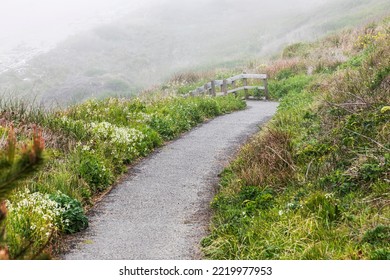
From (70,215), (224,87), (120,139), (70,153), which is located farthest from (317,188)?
(224,87)

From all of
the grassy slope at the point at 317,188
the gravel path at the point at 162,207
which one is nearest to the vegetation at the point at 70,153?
the gravel path at the point at 162,207

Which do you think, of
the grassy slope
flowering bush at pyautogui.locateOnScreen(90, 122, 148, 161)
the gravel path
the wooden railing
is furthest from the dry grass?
the wooden railing

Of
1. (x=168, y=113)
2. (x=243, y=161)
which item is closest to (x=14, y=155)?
(x=243, y=161)

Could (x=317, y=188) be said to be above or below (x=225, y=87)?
above

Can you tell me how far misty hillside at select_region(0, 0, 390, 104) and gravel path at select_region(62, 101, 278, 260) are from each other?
30.2m

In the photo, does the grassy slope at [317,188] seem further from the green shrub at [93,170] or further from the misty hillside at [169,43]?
the misty hillside at [169,43]

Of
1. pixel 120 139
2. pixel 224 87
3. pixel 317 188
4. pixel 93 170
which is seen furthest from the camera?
pixel 224 87

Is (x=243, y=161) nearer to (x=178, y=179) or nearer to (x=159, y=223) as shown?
(x=178, y=179)

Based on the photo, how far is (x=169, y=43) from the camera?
242 ft

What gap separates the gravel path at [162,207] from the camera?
702 centimetres

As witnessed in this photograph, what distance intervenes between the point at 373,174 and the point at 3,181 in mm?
5537

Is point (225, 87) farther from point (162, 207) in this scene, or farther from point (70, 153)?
point (162, 207)

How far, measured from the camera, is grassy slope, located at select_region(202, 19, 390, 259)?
5.89 meters

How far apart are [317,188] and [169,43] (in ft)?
224
